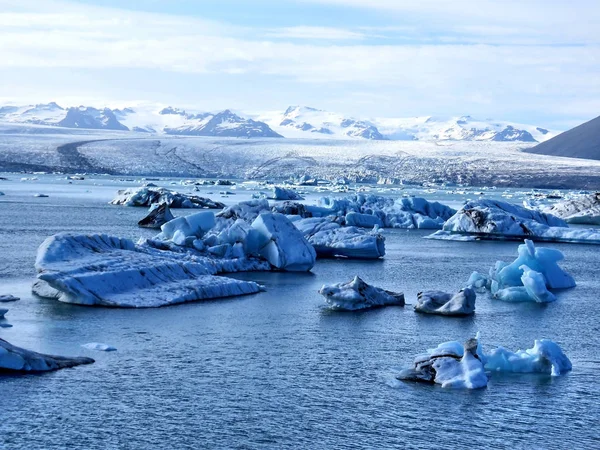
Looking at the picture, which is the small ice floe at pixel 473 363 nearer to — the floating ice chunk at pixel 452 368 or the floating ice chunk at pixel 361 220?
the floating ice chunk at pixel 452 368

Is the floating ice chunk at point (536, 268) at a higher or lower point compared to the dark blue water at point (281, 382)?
higher

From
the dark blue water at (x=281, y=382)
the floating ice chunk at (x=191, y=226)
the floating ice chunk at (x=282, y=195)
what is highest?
the floating ice chunk at (x=191, y=226)

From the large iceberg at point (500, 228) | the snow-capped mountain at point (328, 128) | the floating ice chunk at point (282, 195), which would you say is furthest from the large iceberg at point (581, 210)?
the snow-capped mountain at point (328, 128)

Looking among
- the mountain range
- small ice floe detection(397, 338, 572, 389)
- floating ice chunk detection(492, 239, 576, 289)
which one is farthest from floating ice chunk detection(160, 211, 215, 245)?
the mountain range

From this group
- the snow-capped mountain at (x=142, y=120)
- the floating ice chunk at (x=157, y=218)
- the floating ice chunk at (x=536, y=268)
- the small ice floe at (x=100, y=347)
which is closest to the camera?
the small ice floe at (x=100, y=347)

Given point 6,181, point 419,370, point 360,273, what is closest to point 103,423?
point 419,370

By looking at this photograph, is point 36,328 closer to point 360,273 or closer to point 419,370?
point 419,370

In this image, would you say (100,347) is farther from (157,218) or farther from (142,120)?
(142,120)
